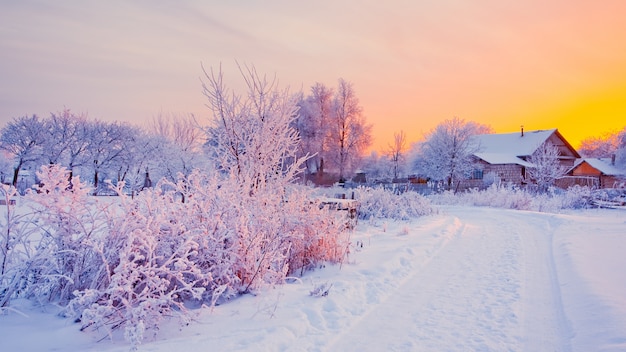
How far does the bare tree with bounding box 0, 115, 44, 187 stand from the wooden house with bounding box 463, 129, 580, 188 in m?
38.0

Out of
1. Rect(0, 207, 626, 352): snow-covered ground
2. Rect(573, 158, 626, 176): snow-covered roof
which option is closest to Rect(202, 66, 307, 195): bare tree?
Rect(0, 207, 626, 352): snow-covered ground

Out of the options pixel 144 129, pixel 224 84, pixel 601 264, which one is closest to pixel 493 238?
pixel 601 264

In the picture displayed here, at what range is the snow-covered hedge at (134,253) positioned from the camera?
340cm

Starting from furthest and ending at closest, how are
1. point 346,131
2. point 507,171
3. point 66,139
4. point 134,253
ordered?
1. point 346,131
2. point 507,171
3. point 66,139
4. point 134,253

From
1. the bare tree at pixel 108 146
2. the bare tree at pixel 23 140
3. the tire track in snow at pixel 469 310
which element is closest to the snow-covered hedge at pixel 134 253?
the tire track in snow at pixel 469 310

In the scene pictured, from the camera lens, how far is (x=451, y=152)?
3838cm

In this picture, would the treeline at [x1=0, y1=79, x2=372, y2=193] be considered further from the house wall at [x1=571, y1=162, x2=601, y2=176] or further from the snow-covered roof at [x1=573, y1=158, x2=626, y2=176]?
the snow-covered roof at [x1=573, y1=158, x2=626, y2=176]

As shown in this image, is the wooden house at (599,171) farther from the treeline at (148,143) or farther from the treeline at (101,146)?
the treeline at (101,146)

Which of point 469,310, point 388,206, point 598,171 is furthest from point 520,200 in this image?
point 598,171

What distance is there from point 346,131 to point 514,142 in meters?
22.3

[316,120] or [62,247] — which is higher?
[316,120]

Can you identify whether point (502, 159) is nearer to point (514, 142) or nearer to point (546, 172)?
point (546, 172)

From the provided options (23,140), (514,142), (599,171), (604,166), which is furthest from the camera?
(604,166)

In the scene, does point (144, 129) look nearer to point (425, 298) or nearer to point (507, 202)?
point (507, 202)
